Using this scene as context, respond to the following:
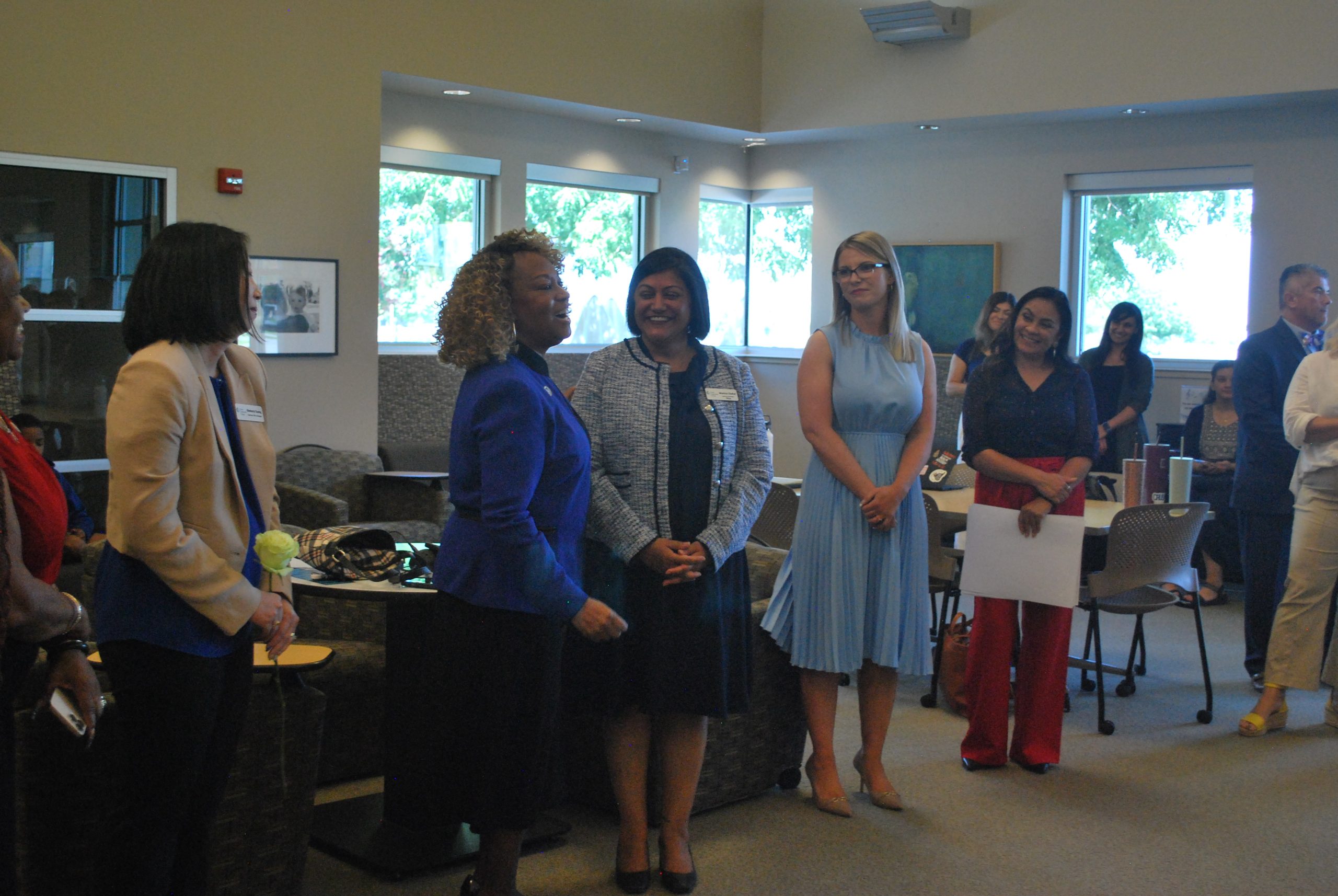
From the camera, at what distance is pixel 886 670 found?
3980 millimetres

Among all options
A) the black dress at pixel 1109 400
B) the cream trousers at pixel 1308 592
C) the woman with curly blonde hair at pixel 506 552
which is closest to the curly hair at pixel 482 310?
the woman with curly blonde hair at pixel 506 552

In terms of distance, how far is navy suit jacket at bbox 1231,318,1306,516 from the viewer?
5.39 m

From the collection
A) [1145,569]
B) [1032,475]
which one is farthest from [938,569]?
[1032,475]

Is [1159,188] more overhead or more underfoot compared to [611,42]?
more underfoot

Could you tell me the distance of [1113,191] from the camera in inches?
375

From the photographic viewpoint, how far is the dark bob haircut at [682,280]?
130 inches

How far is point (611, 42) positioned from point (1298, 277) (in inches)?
207

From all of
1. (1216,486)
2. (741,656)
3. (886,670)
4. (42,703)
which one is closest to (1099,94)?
(1216,486)

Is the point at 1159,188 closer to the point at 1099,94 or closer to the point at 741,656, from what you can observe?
the point at 1099,94

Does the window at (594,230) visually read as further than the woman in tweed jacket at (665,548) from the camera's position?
Yes

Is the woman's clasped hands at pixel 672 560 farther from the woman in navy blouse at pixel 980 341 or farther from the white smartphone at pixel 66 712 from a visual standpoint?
the woman in navy blouse at pixel 980 341

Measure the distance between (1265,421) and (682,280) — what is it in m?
3.41

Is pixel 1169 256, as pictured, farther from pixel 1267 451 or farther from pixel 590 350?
pixel 590 350

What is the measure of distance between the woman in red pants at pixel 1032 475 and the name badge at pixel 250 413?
9.09 ft
